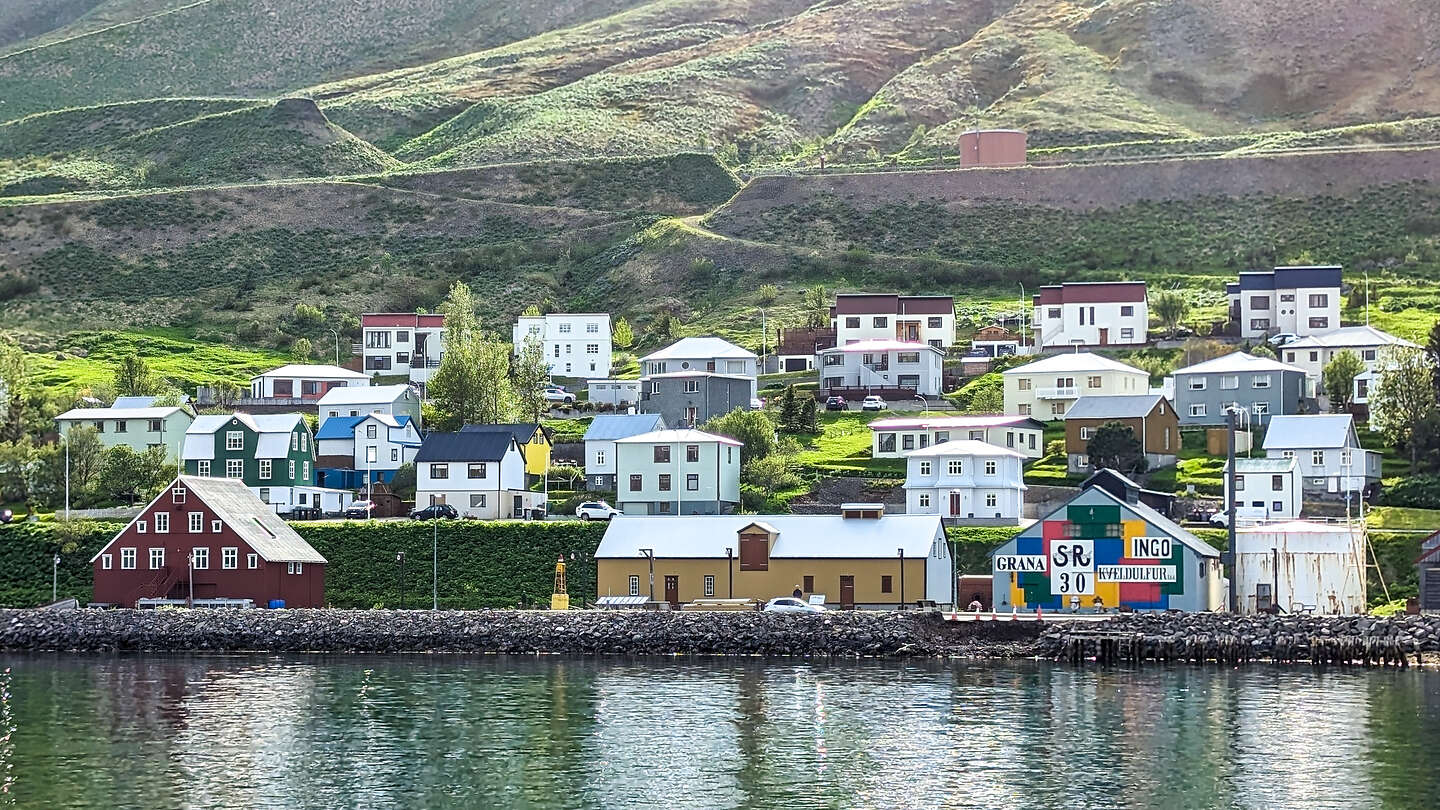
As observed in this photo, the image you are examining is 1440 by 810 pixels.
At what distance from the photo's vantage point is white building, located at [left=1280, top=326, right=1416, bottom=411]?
348 ft

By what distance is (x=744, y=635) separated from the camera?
70750 millimetres

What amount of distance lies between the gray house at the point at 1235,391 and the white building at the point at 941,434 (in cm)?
878

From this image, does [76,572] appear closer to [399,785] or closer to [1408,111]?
[399,785]

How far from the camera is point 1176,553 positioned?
73.8 meters

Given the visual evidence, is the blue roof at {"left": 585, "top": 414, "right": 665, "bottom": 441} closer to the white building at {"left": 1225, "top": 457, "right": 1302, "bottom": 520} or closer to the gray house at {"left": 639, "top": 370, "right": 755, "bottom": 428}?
the gray house at {"left": 639, "top": 370, "right": 755, "bottom": 428}

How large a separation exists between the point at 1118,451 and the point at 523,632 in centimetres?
3011

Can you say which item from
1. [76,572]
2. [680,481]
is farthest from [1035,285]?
[76,572]

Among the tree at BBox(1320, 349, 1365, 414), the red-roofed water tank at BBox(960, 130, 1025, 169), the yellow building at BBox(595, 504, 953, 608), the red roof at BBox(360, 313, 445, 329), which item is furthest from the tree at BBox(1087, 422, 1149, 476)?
the red-roofed water tank at BBox(960, 130, 1025, 169)

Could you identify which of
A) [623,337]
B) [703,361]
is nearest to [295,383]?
[703,361]

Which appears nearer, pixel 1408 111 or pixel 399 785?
pixel 399 785

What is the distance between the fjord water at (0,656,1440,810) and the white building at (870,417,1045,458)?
1203 inches

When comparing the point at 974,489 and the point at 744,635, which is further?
the point at 974,489

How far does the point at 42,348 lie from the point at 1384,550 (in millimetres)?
82423

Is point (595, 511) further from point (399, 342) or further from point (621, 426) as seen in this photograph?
point (399, 342)
